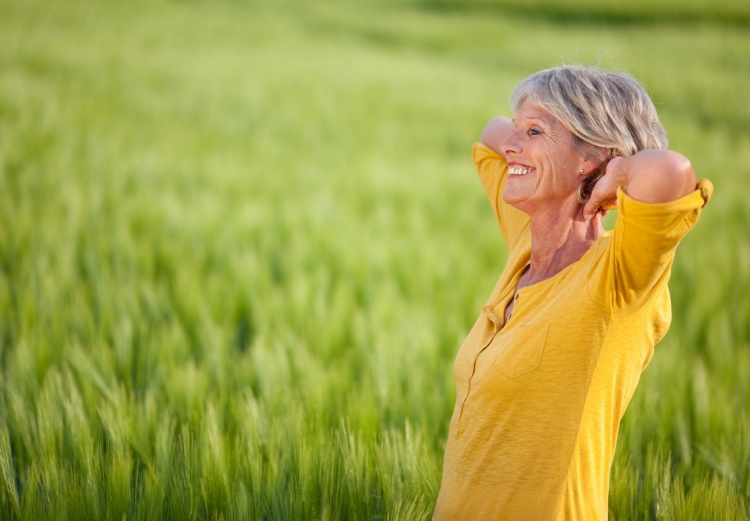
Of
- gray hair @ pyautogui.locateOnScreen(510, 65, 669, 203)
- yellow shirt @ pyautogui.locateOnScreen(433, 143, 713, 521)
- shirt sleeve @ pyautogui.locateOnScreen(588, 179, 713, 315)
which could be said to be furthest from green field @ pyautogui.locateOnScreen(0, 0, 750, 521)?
shirt sleeve @ pyautogui.locateOnScreen(588, 179, 713, 315)

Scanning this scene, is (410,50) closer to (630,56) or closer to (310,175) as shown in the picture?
(630,56)

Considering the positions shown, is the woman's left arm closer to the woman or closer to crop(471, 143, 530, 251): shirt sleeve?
the woman

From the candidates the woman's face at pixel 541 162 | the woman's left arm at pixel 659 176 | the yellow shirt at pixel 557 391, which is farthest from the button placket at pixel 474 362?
the woman's left arm at pixel 659 176

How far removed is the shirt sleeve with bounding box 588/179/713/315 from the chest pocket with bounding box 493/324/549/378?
11cm

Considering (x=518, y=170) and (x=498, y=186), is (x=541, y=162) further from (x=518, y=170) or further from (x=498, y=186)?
(x=498, y=186)

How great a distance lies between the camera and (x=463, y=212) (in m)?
4.08

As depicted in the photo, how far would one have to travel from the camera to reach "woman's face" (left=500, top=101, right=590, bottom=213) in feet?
3.34

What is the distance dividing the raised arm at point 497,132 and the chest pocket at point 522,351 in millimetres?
516

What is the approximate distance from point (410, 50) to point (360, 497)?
1178 centimetres

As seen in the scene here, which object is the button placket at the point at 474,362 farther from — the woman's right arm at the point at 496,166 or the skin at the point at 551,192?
the woman's right arm at the point at 496,166

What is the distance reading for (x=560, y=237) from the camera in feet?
3.50

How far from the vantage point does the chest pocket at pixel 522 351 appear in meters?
0.97

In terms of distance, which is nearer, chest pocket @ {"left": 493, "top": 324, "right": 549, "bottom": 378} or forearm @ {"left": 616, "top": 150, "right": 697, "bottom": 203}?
forearm @ {"left": 616, "top": 150, "right": 697, "bottom": 203}

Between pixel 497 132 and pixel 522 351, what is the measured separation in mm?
595
